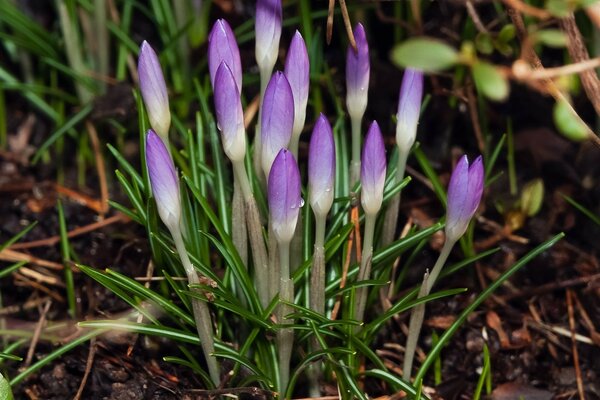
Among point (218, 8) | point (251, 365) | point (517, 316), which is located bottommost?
point (517, 316)

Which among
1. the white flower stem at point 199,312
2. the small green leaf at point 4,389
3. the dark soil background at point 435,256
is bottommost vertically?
the dark soil background at point 435,256

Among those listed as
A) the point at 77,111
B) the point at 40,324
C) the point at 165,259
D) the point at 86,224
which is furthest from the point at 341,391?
the point at 77,111

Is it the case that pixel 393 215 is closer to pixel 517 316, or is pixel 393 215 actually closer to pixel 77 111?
pixel 517 316

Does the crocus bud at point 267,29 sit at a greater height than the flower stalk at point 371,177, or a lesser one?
greater

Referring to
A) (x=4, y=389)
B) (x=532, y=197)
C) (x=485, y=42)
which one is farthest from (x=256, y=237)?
(x=532, y=197)

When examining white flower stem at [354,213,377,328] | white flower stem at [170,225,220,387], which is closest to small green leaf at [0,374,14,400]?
white flower stem at [170,225,220,387]

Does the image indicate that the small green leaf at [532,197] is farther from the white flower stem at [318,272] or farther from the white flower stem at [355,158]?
the white flower stem at [318,272]

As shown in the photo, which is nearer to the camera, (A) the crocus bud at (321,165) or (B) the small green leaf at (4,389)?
(A) the crocus bud at (321,165)

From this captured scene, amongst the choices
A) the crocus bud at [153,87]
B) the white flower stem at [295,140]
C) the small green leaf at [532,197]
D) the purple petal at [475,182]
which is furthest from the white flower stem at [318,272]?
the small green leaf at [532,197]
